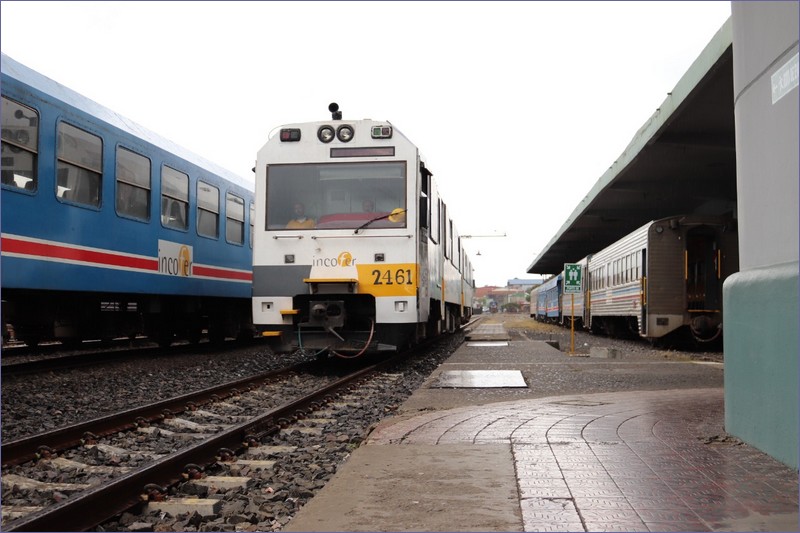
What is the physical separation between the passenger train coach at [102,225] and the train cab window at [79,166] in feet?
0.05

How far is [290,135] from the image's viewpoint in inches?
424

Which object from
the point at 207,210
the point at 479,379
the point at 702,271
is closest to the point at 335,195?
the point at 479,379

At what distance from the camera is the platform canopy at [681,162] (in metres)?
12.4

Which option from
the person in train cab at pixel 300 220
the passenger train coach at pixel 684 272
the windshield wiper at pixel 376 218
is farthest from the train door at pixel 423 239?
the passenger train coach at pixel 684 272

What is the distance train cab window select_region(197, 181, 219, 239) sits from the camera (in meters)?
13.5

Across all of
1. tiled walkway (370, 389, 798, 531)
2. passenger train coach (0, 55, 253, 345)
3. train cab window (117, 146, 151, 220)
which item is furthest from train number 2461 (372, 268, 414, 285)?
train cab window (117, 146, 151, 220)

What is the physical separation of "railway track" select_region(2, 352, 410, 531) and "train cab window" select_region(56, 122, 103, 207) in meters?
3.63

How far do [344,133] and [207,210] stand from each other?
4.36 metres

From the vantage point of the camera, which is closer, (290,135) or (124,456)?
(124,456)

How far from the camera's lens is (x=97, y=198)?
1008 cm

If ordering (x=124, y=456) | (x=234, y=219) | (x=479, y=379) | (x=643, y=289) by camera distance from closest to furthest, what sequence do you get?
(x=124, y=456), (x=479, y=379), (x=234, y=219), (x=643, y=289)

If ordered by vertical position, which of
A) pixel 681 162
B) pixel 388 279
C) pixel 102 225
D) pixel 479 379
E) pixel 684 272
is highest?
pixel 681 162

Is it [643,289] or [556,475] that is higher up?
[643,289]

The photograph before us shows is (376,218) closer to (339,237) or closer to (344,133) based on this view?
(339,237)
